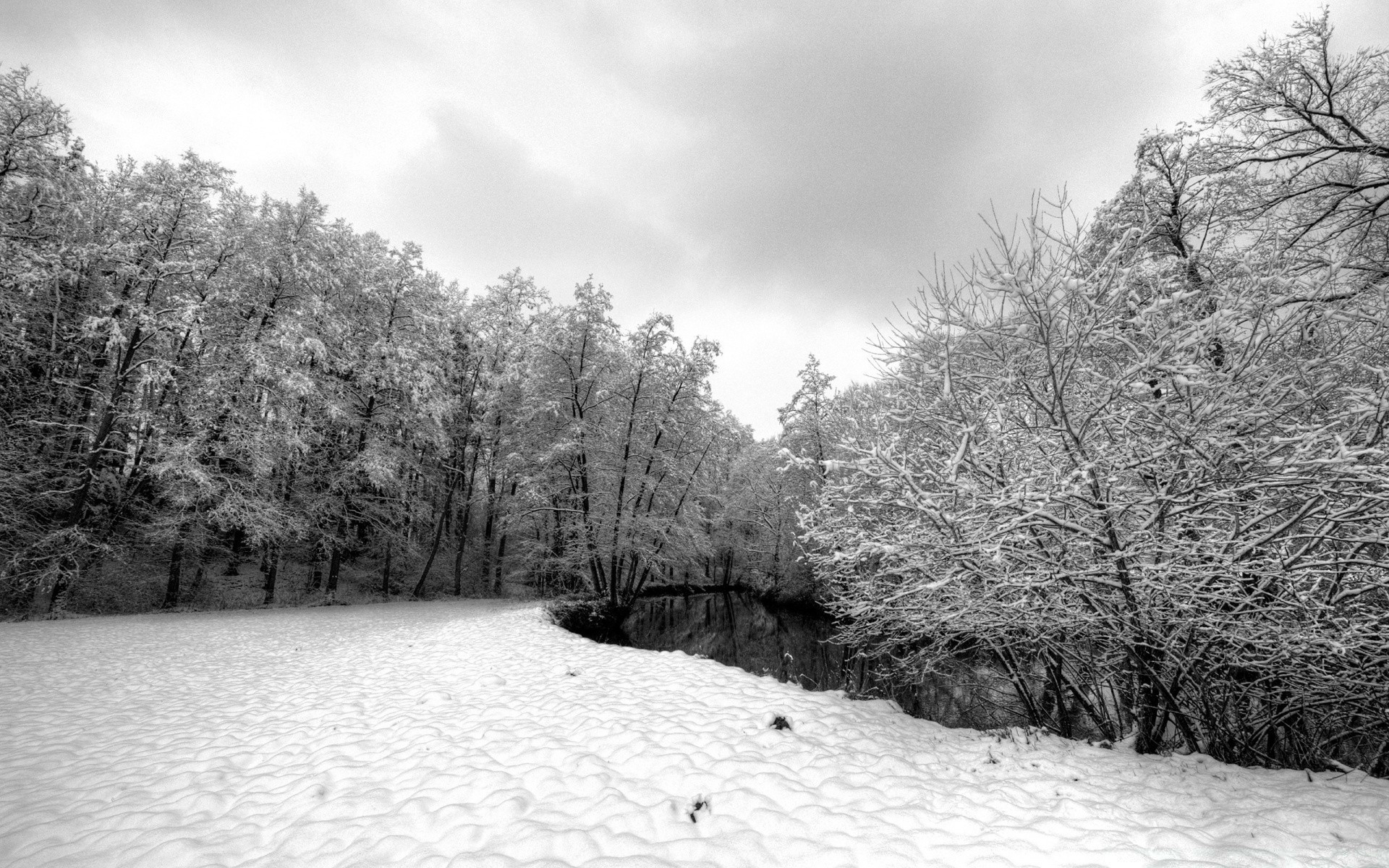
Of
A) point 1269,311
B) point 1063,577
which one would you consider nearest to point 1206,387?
point 1269,311

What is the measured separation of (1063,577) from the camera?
3.48m

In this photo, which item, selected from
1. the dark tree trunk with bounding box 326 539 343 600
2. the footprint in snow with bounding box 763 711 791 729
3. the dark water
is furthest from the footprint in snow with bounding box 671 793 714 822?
the dark tree trunk with bounding box 326 539 343 600

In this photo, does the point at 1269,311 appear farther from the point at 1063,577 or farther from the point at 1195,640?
the point at 1195,640

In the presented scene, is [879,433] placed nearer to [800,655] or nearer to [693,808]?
[693,808]

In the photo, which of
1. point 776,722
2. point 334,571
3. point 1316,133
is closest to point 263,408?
point 334,571

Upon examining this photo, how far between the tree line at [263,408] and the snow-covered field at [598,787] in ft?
25.1

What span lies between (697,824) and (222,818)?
326cm

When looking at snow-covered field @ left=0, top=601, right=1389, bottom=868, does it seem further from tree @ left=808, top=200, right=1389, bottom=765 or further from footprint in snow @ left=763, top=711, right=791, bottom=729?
tree @ left=808, top=200, right=1389, bottom=765

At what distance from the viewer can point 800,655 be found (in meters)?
14.8

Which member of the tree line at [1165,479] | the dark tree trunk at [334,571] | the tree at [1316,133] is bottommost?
the dark tree trunk at [334,571]

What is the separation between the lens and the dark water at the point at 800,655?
317 inches

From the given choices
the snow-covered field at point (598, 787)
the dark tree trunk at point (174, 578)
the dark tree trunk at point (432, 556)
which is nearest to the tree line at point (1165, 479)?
the snow-covered field at point (598, 787)

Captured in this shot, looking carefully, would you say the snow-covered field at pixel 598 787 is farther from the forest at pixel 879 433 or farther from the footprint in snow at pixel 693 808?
the forest at pixel 879 433

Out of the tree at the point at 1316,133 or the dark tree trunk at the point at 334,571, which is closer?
the tree at the point at 1316,133
